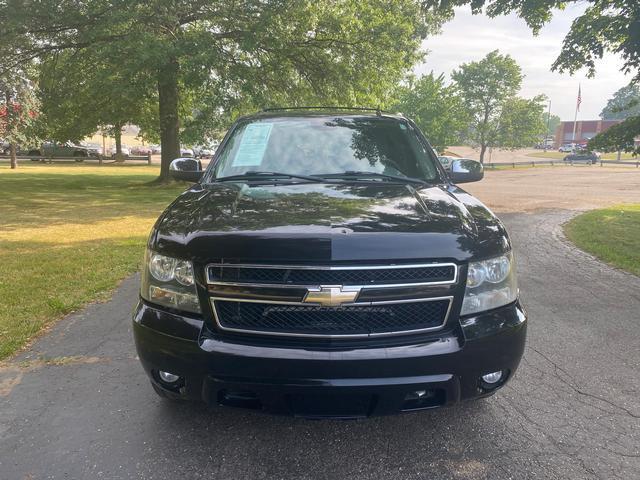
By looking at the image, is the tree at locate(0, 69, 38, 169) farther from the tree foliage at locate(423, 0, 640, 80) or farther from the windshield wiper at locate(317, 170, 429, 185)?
the windshield wiper at locate(317, 170, 429, 185)

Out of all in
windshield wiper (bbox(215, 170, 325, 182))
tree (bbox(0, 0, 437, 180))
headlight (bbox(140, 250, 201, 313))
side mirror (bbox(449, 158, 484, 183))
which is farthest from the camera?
tree (bbox(0, 0, 437, 180))

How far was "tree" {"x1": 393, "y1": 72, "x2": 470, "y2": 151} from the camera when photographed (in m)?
33.2

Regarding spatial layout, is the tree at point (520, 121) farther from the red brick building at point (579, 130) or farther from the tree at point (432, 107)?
the red brick building at point (579, 130)

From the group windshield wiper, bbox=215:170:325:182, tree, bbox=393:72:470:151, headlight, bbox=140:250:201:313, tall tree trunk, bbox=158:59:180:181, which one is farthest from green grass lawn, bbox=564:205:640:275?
tree, bbox=393:72:470:151

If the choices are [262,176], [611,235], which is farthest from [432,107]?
[262,176]

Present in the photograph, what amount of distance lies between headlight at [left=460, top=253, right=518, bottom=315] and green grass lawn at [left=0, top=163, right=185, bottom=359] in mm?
3465

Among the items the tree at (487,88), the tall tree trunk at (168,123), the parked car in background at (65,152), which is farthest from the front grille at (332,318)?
the parked car in background at (65,152)

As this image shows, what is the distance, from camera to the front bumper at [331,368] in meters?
2.12

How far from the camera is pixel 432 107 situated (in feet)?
110

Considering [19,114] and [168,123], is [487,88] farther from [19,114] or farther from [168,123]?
[19,114]

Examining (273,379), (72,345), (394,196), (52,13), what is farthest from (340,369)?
(52,13)

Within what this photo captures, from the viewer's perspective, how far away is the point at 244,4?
1398 cm

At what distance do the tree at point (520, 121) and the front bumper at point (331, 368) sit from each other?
4059 cm

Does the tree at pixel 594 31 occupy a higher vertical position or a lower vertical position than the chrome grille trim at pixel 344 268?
higher
